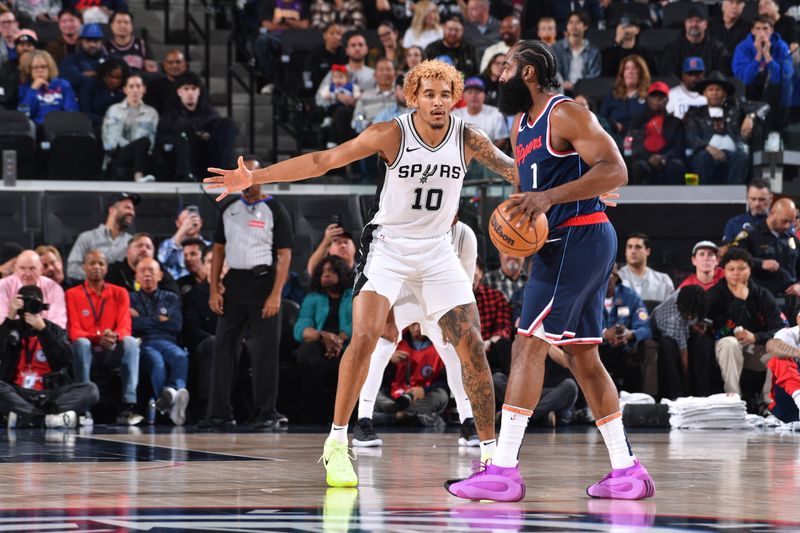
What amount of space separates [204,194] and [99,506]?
29.1 ft

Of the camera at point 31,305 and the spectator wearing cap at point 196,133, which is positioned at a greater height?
the spectator wearing cap at point 196,133

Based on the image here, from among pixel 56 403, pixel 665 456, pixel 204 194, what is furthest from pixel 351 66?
pixel 665 456

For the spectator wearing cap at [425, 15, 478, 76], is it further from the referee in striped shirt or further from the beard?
the beard

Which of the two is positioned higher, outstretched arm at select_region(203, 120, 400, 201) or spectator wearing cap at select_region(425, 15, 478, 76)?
spectator wearing cap at select_region(425, 15, 478, 76)

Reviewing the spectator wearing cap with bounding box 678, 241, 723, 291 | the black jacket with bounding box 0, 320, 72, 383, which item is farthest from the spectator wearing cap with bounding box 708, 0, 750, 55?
the black jacket with bounding box 0, 320, 72, 383

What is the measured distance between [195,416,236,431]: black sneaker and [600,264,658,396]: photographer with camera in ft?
11.6

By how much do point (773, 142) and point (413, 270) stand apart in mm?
9052

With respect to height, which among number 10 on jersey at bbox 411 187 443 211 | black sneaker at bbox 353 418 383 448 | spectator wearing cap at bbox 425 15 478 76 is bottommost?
black sneaker at bbox 353 418 383 448

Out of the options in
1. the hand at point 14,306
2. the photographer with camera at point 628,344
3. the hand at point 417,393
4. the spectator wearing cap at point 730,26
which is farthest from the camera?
the spectator wearing cap at point 730,26

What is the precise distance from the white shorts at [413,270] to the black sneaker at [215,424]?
14.6 feet

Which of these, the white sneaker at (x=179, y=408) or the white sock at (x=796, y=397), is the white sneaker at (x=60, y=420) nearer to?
the white sneaker at (x=179, y=408)

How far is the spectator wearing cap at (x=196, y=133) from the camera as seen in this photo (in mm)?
14547

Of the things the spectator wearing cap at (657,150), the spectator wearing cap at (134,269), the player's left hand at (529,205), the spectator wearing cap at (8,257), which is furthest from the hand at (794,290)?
the player's left hand at (529,205)

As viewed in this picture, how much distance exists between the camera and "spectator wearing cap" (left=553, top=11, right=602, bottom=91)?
16422 mm
